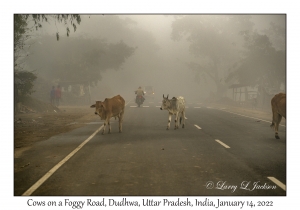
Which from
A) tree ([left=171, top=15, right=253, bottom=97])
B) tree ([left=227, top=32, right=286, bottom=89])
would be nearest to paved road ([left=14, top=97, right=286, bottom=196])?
tree ([left=227, top=32, right=286, bottom=89])

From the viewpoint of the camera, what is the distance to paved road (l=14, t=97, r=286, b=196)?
702cm

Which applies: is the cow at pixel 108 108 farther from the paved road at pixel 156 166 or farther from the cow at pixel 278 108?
the cow at pixel 278 108

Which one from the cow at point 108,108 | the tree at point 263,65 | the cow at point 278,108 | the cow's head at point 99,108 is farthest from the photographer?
the tree at point 263,65

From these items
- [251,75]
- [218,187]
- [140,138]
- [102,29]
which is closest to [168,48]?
[102,29]

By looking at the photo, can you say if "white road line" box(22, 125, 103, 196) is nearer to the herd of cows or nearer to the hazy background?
the herd of cows

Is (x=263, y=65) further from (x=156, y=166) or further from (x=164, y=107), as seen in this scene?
(x=156, y=166)

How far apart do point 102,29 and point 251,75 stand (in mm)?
29767

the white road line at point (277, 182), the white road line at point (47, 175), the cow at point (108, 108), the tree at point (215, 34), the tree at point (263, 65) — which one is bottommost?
the white road line at point (47, 175)

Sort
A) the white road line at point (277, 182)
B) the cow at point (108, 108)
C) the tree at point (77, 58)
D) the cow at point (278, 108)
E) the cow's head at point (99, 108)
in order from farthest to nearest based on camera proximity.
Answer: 1. the tree at point (77, 58)
2. the cow at point (108, 108)
3. the cow's head at point (99, 108)
4. the cow at point (278, 108)
5. the white road line at point (277, 182)

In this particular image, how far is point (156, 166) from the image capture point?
9.11m

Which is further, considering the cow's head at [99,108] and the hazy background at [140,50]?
the hazy background at [140,50]

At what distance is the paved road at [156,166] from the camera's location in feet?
23.0

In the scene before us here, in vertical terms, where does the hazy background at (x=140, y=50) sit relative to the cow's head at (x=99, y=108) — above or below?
above

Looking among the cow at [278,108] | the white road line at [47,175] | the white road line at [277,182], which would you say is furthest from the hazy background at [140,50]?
the white road line at [277,182]
